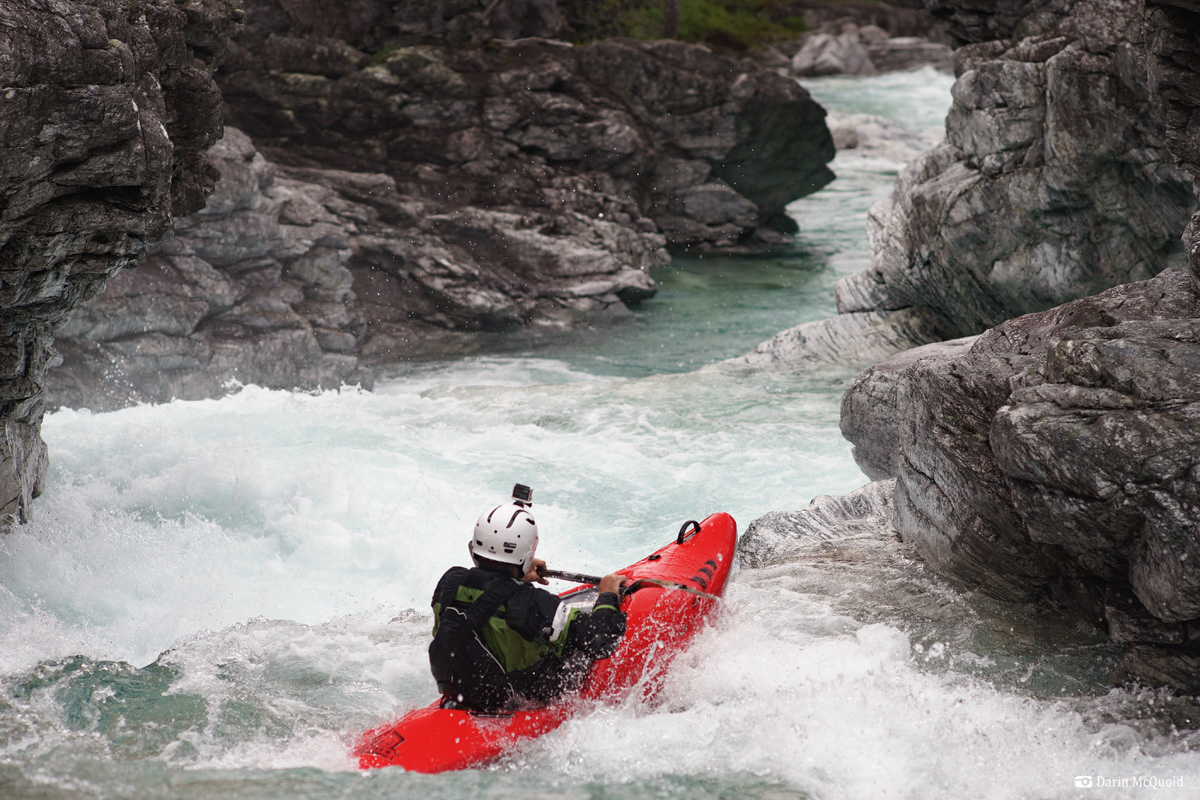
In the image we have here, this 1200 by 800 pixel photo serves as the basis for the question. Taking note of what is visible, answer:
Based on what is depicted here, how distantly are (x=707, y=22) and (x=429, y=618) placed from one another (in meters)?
31.8

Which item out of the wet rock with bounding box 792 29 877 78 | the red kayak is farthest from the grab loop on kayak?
the wet rock with bounding box 792 29 877 78

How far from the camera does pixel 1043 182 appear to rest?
1046 cm

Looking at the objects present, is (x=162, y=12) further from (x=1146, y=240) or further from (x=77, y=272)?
(x=1146, y=240)

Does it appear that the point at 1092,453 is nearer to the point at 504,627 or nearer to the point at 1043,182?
the point at 504,627

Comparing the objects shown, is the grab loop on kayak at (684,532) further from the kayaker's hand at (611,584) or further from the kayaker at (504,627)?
the kayaker at (504,627)

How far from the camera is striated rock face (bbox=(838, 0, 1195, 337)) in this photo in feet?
31.0

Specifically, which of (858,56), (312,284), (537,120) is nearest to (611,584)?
(312,284)

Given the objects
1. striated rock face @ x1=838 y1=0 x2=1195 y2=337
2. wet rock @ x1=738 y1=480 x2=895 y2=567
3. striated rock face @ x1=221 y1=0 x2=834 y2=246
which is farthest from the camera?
striated rock face @ x1=221 y1=0 x2=834 y2=246

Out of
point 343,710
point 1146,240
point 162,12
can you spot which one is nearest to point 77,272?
point 162,12

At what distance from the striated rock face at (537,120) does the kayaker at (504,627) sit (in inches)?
626

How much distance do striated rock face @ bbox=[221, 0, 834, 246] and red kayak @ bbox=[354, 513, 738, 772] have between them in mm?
14494

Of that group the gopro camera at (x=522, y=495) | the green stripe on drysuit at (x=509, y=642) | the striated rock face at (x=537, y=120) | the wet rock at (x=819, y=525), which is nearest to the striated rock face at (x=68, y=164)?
the gopro camera at (x=522, y=495)

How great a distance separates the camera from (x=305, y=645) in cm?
638

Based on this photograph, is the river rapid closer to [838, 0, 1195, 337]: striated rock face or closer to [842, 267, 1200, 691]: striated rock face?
[842, 267, 1200, 691]: striated rock face
